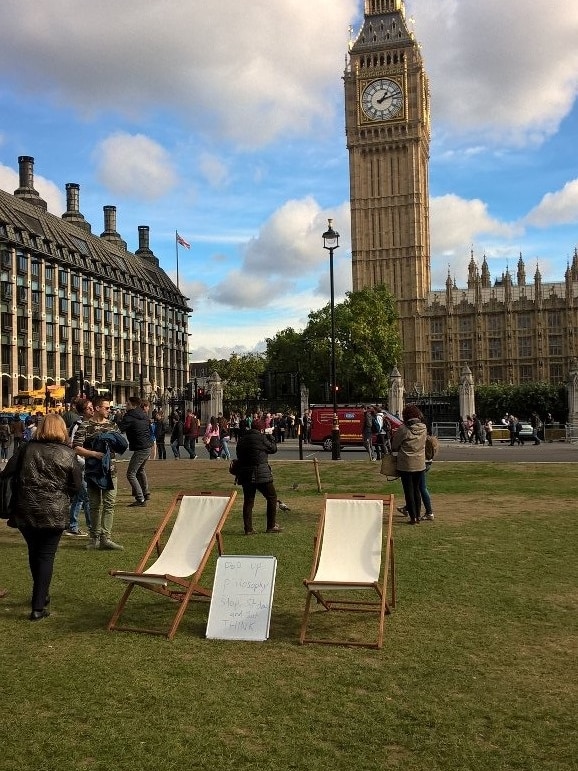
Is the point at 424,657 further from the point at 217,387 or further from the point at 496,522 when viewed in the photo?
the point at 217,387

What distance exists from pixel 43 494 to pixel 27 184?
264ft

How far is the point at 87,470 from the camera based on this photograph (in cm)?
955

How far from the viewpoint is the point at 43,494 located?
658 centimetres

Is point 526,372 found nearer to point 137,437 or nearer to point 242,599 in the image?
point 137,437

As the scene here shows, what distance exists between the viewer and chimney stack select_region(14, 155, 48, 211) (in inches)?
3105

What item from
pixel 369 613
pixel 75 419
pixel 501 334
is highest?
pixel 501 334

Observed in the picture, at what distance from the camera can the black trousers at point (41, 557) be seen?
21.3 feet

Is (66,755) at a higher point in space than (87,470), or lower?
lower

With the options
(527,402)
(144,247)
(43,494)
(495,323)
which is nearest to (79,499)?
(43,494)

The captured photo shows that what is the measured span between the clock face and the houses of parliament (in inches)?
4.9

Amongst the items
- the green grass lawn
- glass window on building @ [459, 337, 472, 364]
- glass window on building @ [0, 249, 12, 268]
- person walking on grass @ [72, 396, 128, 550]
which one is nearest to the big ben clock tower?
glass window on building @ [459, 337, 472, 364]

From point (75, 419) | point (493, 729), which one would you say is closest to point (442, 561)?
point (493, 729)

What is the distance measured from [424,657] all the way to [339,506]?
1.72 meters

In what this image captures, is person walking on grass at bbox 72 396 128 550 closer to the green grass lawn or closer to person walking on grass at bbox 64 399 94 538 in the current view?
person walking on grass at bbox 64 399 94 538
